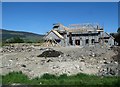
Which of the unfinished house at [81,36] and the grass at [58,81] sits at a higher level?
the grass at [58,81]

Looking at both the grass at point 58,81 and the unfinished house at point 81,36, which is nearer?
the grass at point 58,81

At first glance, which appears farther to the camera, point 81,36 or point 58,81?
point 81,36

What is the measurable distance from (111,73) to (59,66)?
3.39m

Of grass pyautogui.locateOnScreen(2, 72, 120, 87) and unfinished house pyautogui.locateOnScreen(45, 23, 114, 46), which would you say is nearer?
grass pyautogui.locateOnScreen(2, 72, 120, 87)

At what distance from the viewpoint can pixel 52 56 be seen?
20891mm

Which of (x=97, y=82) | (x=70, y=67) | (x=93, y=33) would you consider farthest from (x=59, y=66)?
(x=93, y=33)

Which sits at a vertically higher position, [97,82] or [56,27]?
[97,82]

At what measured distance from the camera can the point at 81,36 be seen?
4481cm

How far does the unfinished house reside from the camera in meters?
44.0

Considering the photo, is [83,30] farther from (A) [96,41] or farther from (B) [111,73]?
(B) [111,73]

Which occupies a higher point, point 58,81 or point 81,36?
point 58,81

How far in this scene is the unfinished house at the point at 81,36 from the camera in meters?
44.0

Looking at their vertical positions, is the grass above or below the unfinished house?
above

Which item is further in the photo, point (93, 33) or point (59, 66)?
point (93, 33)
